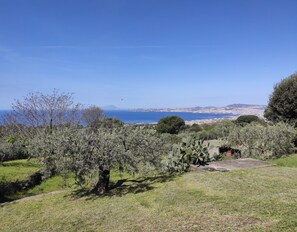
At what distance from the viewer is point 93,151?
707cm

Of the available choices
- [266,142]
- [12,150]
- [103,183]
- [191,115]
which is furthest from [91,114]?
[191,115]

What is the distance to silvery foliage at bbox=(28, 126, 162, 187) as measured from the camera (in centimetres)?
702

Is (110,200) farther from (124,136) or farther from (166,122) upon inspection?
(166,122)

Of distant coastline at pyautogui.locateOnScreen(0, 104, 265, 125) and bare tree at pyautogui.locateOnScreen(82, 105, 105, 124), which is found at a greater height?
bare tree at pyautogui.locateOnScreen(82, 105, 105, 124)

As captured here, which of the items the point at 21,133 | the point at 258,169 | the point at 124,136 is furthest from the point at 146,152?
the point at 21,133

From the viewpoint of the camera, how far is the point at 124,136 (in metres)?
7.82

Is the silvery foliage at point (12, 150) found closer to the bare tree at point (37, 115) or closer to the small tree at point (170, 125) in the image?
the bare tree at point (37, 115)

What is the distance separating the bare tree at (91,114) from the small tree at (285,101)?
19.2 meters

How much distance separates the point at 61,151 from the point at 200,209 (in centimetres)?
383

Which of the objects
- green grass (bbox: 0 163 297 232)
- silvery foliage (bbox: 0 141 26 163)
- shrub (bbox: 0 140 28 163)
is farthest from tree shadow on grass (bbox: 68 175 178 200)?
silvery foliage (bbox: 0 141 26 163)

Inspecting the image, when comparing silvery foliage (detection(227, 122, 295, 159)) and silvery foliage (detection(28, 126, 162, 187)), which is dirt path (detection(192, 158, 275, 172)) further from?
silvery foliage (detection(227, 122, 295, 159))

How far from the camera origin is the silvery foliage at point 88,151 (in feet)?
23.0

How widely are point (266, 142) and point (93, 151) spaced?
990 cm

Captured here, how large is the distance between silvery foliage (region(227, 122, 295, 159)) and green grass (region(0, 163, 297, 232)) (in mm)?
4917
